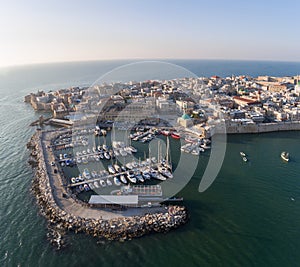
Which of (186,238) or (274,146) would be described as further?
(274,146)

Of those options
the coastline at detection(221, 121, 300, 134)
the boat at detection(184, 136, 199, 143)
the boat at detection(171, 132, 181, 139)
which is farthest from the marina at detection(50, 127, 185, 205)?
the coastline at detection(221, 121, 300, 134)

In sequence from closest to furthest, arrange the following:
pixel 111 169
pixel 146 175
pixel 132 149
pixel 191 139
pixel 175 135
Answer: pixel 146 175 < pixel 111 169 < pixel 132 149 < pixel 191 139 < pixel 175 135

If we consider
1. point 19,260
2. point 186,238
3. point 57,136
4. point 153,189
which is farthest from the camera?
point 57,136

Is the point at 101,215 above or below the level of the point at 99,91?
below

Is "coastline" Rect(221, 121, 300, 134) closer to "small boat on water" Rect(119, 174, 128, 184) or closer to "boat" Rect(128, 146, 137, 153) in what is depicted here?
"boat" Rect(128, 146, 137, 153)

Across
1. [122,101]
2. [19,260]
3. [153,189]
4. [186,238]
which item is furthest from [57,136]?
[186,238]

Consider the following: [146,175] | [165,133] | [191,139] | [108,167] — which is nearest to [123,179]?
[146,175]

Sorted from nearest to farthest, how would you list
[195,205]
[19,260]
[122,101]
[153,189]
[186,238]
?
[19,260]
[186,238]
[195,205]
[153,189]
[122,101]

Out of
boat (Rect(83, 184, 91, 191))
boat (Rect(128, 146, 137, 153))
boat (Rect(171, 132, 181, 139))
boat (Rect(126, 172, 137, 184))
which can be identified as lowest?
boat (Rect(83, 184, 91, 191))

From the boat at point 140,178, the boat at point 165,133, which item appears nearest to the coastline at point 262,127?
the boat at point 165,133

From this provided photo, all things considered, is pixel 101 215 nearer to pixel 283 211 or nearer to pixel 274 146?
pixel 283 211

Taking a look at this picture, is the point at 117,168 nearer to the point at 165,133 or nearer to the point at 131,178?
the point at 131,178
